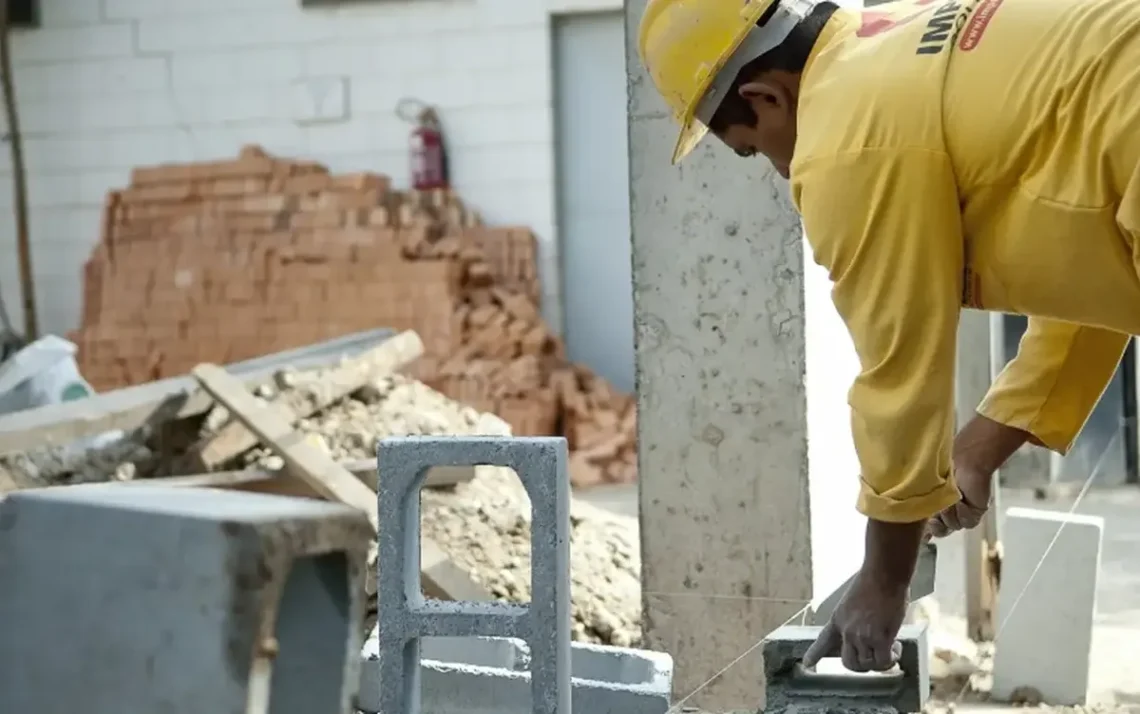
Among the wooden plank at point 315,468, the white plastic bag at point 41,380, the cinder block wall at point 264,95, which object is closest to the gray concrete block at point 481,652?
the wooden plank at point 315,468

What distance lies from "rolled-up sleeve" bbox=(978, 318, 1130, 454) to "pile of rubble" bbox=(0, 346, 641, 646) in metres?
2.32

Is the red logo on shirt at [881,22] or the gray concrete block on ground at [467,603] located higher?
the red logo on shirt at [881,22]

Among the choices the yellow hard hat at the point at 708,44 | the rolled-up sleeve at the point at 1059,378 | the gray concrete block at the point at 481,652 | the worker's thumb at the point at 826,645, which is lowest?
the gray concrete block at the point at 481,652

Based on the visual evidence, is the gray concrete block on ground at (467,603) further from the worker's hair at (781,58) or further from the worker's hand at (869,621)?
the worker's hair at (781,58)

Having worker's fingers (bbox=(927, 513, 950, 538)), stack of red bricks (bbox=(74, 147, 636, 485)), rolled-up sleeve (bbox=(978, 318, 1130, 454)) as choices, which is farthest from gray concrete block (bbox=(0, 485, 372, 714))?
stack of red bricks (bbox=(74, 147, 636, 485))

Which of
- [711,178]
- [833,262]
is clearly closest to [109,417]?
[711,178]

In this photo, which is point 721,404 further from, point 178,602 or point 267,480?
point 178,602

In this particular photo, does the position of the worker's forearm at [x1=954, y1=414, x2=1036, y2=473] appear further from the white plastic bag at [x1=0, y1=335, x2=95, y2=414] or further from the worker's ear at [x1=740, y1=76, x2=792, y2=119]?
the white plastic bag at [x1=0, y1=335, x2=95, y2=414]

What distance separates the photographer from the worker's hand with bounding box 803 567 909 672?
2.05 meters

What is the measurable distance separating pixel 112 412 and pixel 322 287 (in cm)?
405

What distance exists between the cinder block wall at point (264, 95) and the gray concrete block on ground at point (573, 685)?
600 centimetres

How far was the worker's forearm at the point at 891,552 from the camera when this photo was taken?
200 cm

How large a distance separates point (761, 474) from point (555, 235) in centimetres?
568

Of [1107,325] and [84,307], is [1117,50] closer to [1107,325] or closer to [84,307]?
[1107,325]
